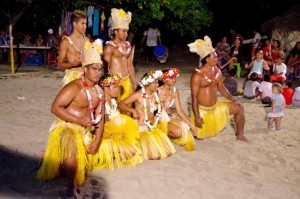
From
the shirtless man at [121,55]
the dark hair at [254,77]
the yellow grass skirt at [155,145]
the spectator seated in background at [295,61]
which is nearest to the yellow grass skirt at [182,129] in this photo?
the yellow grass skirt at [155,145]

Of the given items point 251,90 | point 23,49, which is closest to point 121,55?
point 251,90

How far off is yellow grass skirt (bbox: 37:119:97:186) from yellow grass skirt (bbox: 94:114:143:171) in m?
0.29

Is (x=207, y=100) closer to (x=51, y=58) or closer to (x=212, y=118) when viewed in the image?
(x=212, y=118)

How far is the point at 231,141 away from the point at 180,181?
202 centimetres

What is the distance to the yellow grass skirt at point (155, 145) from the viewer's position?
5043mm

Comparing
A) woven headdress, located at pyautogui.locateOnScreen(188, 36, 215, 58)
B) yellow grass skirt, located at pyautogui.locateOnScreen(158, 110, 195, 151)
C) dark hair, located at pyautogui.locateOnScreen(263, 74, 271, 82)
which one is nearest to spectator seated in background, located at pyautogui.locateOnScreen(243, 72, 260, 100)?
dark hair, located at pyautogui.locateOnScreen(263, 74, 271, 82)

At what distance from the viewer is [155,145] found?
507 centimetres

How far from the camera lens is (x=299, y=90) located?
→ 8.95m

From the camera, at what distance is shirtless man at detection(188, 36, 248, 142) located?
5.99m

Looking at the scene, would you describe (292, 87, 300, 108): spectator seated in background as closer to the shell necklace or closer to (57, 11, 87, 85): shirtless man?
the shell necklace

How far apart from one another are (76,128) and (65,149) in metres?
0.29

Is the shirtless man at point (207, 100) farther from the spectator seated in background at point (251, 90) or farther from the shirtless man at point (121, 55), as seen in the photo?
the spectator seated in background at point (251, 90)

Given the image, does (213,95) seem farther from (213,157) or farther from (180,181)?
(180,181)

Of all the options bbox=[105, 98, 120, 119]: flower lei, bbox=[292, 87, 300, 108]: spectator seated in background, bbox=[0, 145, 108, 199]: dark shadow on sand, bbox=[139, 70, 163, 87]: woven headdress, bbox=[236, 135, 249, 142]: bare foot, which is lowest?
bbox=[0, 145, 108, 199]: dark shadow on sand
